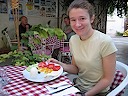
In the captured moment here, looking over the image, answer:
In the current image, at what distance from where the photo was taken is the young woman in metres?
1.27

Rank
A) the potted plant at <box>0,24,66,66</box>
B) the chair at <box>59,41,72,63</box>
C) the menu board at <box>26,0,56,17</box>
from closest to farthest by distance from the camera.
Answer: the potted plant at <box>0,24,66,66</box>
the chair at <box>59,41,72,63</box>
the menu board at <box>26,0,56,17</box>

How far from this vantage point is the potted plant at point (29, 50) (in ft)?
6.33

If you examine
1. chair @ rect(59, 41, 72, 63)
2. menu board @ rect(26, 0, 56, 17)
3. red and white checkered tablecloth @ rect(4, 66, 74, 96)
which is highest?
menu board @ rect(26, 0, 56, 17)

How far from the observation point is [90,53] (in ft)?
4.43

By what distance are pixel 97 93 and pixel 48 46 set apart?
2542 millimetres

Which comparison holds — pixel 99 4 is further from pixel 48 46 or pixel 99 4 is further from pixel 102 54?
pixel 102 54

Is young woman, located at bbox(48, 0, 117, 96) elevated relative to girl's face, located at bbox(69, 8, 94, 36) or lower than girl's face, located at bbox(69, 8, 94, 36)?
lower

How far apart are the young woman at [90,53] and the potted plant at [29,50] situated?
0.57 metres

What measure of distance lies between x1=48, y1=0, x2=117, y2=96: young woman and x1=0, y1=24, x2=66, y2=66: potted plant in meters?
0.57

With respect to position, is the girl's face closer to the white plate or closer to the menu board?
the white plate

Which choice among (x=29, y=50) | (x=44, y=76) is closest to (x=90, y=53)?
(x=44, y=76)

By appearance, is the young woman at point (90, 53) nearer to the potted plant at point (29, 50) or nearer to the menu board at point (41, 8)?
the potted plant at point (29, 50)

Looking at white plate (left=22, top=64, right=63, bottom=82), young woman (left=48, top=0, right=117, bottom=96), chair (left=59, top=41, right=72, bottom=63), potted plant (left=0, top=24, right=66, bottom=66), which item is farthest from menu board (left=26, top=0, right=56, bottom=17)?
white plate (left=22, top=64, right=63, bottom=82)

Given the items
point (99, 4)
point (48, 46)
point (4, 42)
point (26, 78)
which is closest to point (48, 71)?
point (26, 78)
